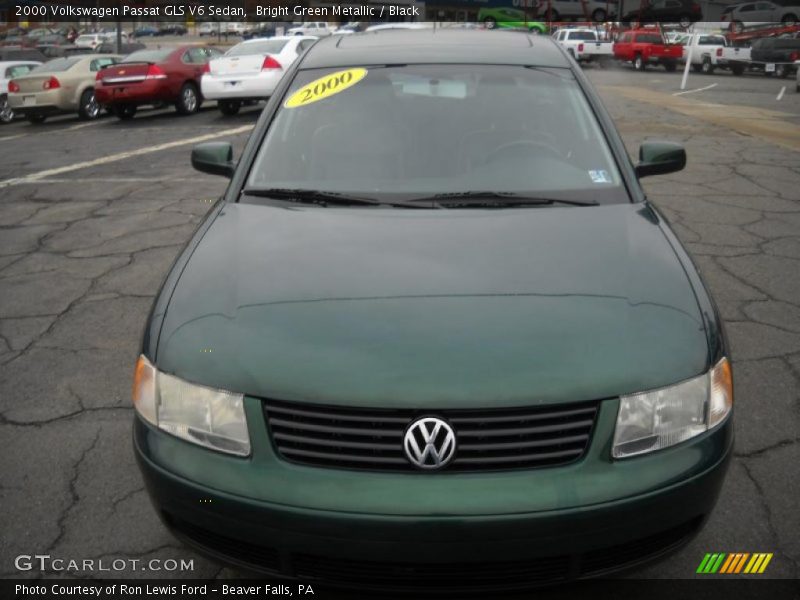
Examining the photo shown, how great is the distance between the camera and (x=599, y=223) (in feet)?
9.32

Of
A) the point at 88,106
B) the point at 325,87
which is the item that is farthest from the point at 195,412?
the point at 88,106

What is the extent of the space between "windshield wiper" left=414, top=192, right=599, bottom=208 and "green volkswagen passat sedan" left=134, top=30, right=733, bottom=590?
0.17 m

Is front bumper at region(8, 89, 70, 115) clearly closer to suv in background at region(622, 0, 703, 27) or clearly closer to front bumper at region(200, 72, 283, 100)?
front bumper at region(200, 72, 283, 100)

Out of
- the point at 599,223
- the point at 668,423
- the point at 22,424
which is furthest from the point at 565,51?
the point at 22,424

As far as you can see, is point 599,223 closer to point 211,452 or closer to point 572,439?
point 572,439

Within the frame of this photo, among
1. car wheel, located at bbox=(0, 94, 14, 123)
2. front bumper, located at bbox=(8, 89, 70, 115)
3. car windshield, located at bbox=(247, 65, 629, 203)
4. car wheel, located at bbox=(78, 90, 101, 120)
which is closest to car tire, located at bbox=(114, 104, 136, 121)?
car wheel, located at bbox=(78, 90, 101, 120)

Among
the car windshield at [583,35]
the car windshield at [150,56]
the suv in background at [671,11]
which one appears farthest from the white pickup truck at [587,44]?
the car windshield at [150,56]

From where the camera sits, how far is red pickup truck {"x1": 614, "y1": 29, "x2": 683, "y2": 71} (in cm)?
3157

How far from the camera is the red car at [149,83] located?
16.6 m

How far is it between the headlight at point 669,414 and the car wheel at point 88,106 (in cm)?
1730

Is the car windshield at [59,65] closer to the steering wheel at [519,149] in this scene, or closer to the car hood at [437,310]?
the steering wheel at [519,149]

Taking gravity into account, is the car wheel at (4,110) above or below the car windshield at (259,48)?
below

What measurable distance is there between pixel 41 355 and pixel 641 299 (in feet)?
10.8

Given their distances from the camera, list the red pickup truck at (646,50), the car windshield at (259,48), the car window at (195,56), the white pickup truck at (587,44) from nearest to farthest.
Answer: the car windshield at (259,48) < the car window at (195,56) < the red pickup truck at (646,50) < the white pickup truck at (587,44)
